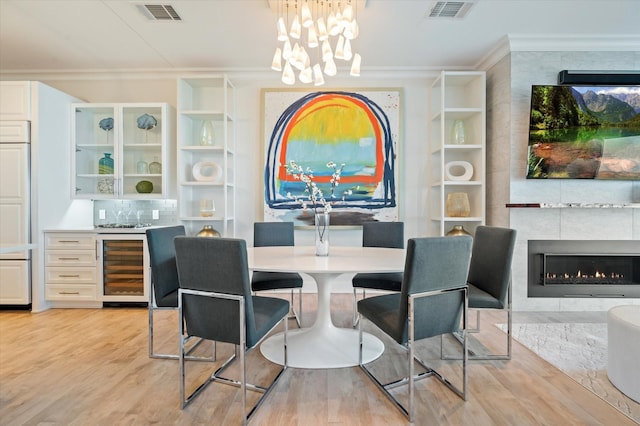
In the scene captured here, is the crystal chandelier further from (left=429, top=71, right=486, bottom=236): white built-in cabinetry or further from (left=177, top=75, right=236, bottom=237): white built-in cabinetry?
(left=429, top=71, right=486, bottom=236): white built-in cabinetry

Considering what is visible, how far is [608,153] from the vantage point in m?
3.48

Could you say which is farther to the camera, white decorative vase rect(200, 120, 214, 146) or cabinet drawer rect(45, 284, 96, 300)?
white decorative vase rect(200, 120, 214, 146)

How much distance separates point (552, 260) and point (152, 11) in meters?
4.28

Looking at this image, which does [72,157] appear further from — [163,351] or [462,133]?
[462,133]

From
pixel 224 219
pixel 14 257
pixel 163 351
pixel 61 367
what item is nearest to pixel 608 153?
pixel 224 219

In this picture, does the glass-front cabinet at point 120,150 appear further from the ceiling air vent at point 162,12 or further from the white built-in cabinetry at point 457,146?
the white built-in cabinetry at point 457,146

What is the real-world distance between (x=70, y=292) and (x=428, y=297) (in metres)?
3.65

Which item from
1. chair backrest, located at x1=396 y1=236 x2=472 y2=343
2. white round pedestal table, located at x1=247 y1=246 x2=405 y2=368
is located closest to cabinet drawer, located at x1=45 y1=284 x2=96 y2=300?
white round pedestal table, located at x1=247 y1=246 x2=405 y2=368

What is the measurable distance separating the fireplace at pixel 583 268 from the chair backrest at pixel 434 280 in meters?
2.23

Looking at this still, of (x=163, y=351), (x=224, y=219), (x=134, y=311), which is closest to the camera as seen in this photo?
(x=163, y=351)

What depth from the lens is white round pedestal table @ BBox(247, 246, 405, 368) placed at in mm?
2055

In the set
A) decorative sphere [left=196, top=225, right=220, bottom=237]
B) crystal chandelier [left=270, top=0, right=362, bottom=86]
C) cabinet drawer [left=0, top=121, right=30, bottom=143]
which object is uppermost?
crystal chandelier [left=270, top=0, right=362, bottom=86]

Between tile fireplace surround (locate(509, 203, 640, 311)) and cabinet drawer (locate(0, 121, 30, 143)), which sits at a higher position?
cabinet drawer (locate(0, 121, 30, 143))

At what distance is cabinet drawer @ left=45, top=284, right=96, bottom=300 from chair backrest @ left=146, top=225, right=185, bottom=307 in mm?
1757
